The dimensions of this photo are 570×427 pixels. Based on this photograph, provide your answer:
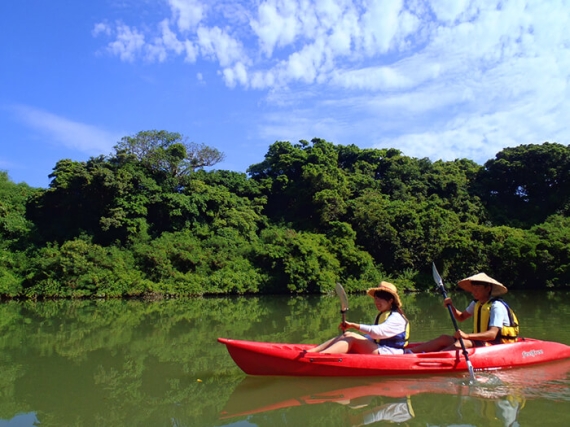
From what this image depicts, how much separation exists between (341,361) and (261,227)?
18761 mm

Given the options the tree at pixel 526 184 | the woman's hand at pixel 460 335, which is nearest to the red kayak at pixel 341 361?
the woman's hand at pixel 460 335

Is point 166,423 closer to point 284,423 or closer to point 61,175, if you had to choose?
point 284,423

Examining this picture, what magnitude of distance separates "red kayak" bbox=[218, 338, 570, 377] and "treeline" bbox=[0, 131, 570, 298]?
1296cm

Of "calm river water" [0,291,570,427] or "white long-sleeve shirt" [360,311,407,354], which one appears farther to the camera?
"white long-sleeve shirt" [360,311,407,354]

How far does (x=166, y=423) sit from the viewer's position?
3.79 m

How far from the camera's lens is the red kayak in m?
4.77

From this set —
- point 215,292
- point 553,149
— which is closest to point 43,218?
point 215,292

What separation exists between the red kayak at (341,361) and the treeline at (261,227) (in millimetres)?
12958

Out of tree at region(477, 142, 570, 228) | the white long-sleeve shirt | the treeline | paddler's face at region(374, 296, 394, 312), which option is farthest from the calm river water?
tree at region(477, 142, 570, 228)

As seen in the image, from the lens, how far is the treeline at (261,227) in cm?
1762

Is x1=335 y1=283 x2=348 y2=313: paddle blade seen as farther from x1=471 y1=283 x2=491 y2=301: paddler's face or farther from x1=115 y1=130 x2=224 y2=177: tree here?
x1=115 y1=130 x2=224 y2=177: tree

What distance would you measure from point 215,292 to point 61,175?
8581mm

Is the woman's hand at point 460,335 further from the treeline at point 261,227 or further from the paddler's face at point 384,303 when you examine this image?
the treeline at point 261,227

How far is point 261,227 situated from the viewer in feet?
76.9
